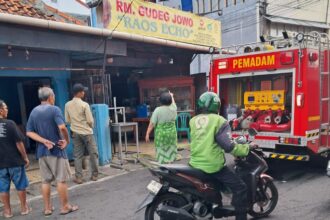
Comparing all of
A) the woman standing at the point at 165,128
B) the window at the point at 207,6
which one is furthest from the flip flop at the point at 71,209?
the window at the point at 207,6

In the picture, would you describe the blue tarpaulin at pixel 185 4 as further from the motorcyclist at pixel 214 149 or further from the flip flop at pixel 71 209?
the motorcyclist at pixel 214 149

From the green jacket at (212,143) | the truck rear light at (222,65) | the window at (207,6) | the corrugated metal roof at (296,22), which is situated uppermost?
the window at (207,6)

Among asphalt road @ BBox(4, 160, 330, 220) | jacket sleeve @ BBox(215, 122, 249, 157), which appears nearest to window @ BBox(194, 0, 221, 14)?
asphalt road @ BBox(4, 160, 330, 220)

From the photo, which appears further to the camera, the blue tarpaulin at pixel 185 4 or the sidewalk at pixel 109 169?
the blue tarpaulin at pixel 185 4

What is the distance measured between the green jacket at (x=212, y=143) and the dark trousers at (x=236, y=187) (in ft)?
0.26

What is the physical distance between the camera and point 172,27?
10016 mm

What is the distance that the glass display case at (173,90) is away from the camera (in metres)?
11.6

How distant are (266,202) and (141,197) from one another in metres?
2.08

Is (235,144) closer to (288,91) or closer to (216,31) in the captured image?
(288,91)

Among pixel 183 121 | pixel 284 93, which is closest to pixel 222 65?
pixel 284 93

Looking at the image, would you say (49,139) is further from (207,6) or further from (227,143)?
(207,6)

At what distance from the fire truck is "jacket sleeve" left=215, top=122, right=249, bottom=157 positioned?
2.47 m

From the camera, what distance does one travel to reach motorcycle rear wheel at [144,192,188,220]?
379 cm

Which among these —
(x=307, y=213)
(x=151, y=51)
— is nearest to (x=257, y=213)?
(x=307, y=213)
